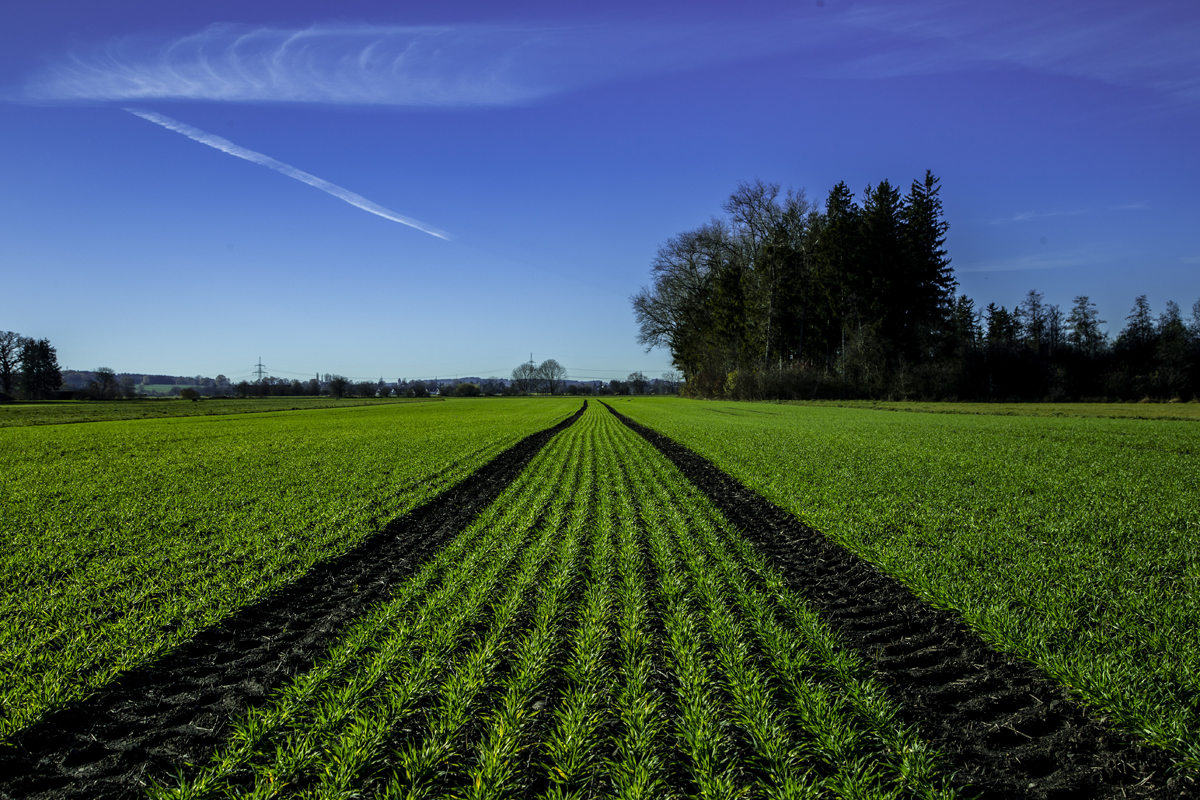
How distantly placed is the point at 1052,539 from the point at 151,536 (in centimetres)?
1241

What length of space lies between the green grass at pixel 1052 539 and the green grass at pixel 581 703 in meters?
1.44

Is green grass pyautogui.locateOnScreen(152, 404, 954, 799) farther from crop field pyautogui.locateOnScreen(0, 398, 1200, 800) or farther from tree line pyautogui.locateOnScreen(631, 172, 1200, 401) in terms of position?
tree line pyautogui.locateOnScreen(631, 172, 1200, 401)

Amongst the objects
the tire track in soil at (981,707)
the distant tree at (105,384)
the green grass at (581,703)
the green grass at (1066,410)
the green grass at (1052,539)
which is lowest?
the tire track in soil at (981,707)

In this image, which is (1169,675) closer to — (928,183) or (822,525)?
(822,525)

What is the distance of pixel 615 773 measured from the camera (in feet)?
9.57

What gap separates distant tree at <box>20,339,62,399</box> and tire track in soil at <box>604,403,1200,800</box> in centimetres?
9837

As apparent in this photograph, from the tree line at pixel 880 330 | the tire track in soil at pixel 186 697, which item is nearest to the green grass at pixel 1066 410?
the tree line at pixel 880 330

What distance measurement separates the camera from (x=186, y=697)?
12.8 ft

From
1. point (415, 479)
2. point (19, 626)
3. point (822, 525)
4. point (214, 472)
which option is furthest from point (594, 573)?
point (214, 472)

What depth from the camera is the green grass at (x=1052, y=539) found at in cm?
379

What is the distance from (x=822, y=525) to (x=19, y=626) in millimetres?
9293

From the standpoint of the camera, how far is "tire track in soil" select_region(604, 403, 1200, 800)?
115 inches

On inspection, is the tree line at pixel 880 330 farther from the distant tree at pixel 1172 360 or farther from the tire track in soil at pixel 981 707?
the tire track in soil at pixel 981 707

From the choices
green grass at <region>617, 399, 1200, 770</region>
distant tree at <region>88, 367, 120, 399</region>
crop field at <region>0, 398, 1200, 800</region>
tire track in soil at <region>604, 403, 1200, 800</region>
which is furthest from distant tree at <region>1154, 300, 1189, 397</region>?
distant tree at <region>88, 367, 120, 399</region>
